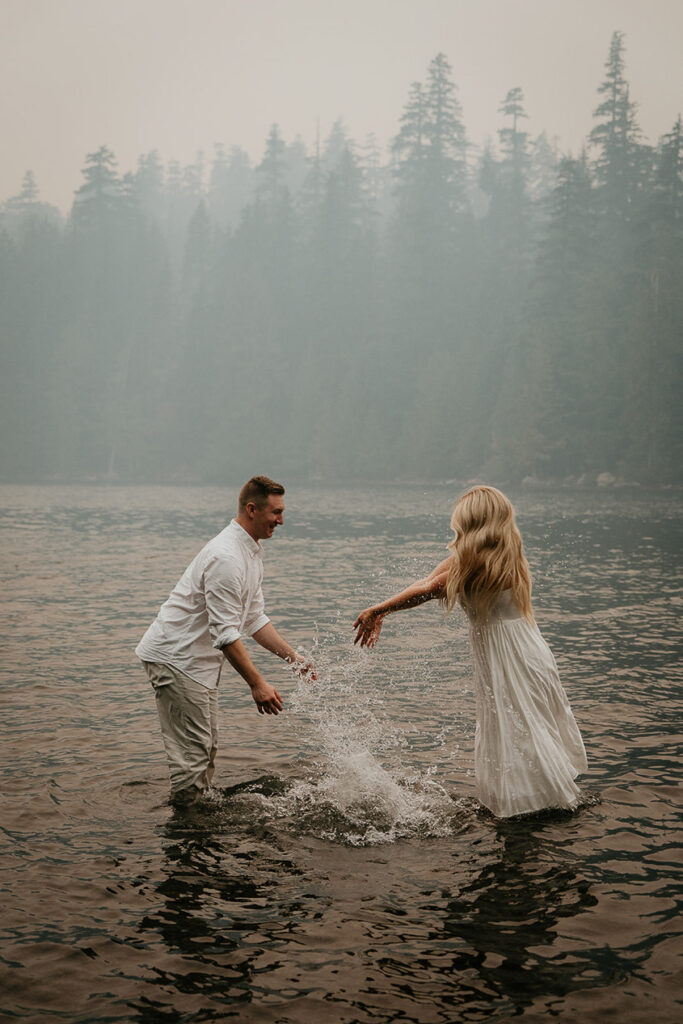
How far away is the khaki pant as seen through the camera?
22.0 ft

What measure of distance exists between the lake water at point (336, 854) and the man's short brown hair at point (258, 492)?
228 cm

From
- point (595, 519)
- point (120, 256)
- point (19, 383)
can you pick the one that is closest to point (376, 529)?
point (595, 519)

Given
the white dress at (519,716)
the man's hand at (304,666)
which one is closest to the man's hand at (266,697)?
the man's hand at (304,666)

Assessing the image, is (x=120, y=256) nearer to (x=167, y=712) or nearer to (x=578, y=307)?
(x=578, y=307)

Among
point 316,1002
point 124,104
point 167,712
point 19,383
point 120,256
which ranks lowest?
point 316,1002

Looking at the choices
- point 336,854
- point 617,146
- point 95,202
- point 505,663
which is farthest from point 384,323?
point 336,854

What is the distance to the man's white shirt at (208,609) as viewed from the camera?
6480 mm

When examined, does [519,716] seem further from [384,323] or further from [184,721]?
[384,323]

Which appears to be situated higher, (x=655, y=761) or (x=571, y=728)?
(x=571, y=728)

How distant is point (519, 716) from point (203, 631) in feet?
7.15

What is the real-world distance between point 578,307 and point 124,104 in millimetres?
114214

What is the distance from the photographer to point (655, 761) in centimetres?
850

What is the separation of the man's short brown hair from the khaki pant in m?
1.24

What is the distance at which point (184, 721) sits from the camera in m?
6.76
